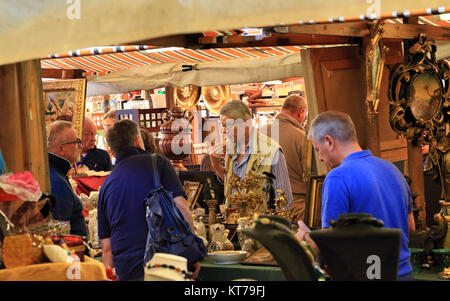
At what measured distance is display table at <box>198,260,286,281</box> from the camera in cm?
374

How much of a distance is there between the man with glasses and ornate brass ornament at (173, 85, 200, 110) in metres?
5.34

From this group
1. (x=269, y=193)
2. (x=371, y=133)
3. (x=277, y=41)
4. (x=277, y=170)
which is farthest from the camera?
(x=277, y=41)

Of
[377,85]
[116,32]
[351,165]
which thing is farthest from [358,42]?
[116,32]

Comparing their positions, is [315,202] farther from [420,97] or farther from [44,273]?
[44,273]

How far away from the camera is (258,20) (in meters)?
1.97

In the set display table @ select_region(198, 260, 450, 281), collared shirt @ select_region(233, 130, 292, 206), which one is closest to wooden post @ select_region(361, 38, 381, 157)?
collared shirt @ select_region(233, 130, 292, 206)

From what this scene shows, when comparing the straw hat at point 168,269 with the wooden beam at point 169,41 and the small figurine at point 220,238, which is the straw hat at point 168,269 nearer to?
the wooden beam at point 169,41

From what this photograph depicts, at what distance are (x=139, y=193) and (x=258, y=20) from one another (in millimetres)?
2133

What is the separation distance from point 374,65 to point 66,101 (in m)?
2.73

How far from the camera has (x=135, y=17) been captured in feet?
6.95

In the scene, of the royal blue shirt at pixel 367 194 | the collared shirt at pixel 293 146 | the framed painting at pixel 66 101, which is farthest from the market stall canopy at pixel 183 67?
the royal blue shirt at pixel 367 194

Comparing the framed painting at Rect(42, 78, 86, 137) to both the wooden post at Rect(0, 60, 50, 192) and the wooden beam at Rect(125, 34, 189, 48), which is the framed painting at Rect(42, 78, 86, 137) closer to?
the wooden beam at Rect(125, 34, 189, 48)

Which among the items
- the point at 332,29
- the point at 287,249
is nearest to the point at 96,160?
the point at 332,29
